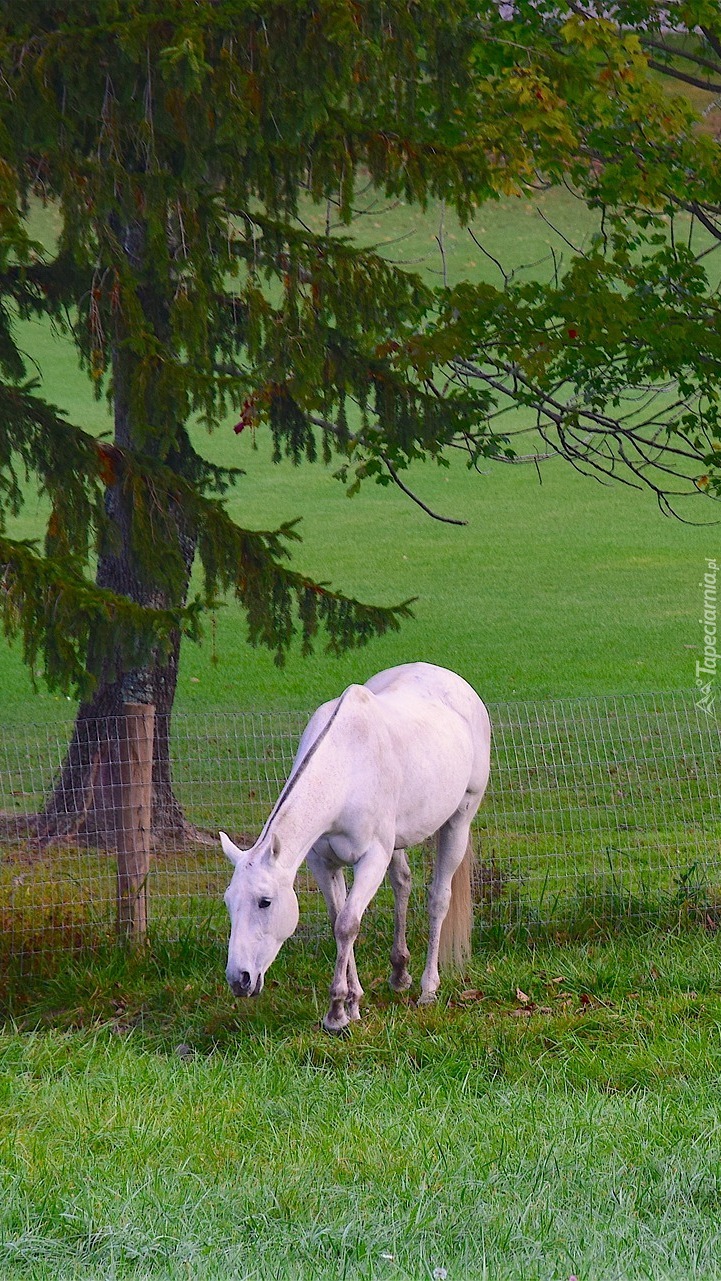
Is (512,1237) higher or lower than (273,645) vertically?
lower

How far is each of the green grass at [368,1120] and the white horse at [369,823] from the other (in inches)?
13.9

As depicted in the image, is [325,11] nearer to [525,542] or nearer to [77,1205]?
[77,1205]

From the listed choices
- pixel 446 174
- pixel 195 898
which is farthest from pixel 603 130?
pixel 195 898

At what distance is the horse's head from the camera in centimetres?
545

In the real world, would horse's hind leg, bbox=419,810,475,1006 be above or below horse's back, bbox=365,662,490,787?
below

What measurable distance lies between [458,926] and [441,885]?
252mm

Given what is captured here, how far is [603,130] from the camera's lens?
9758 millimetres

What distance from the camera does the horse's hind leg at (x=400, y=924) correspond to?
6.93 meters

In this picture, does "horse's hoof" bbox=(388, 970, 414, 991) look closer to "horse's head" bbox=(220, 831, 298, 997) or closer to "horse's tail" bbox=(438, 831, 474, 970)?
"horse's tail" bbox=(438, 831, 474, 970)

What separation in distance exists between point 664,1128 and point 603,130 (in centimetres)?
729

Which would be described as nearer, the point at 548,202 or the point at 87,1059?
the point at 87,1059

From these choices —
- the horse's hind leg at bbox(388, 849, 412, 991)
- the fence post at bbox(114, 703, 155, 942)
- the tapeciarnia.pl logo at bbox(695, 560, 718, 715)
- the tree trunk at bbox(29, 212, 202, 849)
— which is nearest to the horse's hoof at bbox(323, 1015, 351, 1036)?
the horse's hind leg at bbox(388, 849, 412, 991)

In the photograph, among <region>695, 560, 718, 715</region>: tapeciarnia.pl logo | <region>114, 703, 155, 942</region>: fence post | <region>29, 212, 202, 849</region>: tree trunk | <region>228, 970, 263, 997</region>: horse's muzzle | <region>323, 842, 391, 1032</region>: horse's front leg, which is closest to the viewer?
<region>228, 970, 263, 997</region>: horse's muzzle

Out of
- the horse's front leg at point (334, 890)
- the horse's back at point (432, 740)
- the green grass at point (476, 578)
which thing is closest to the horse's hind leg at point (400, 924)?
the horse's back at point (432, 740)
